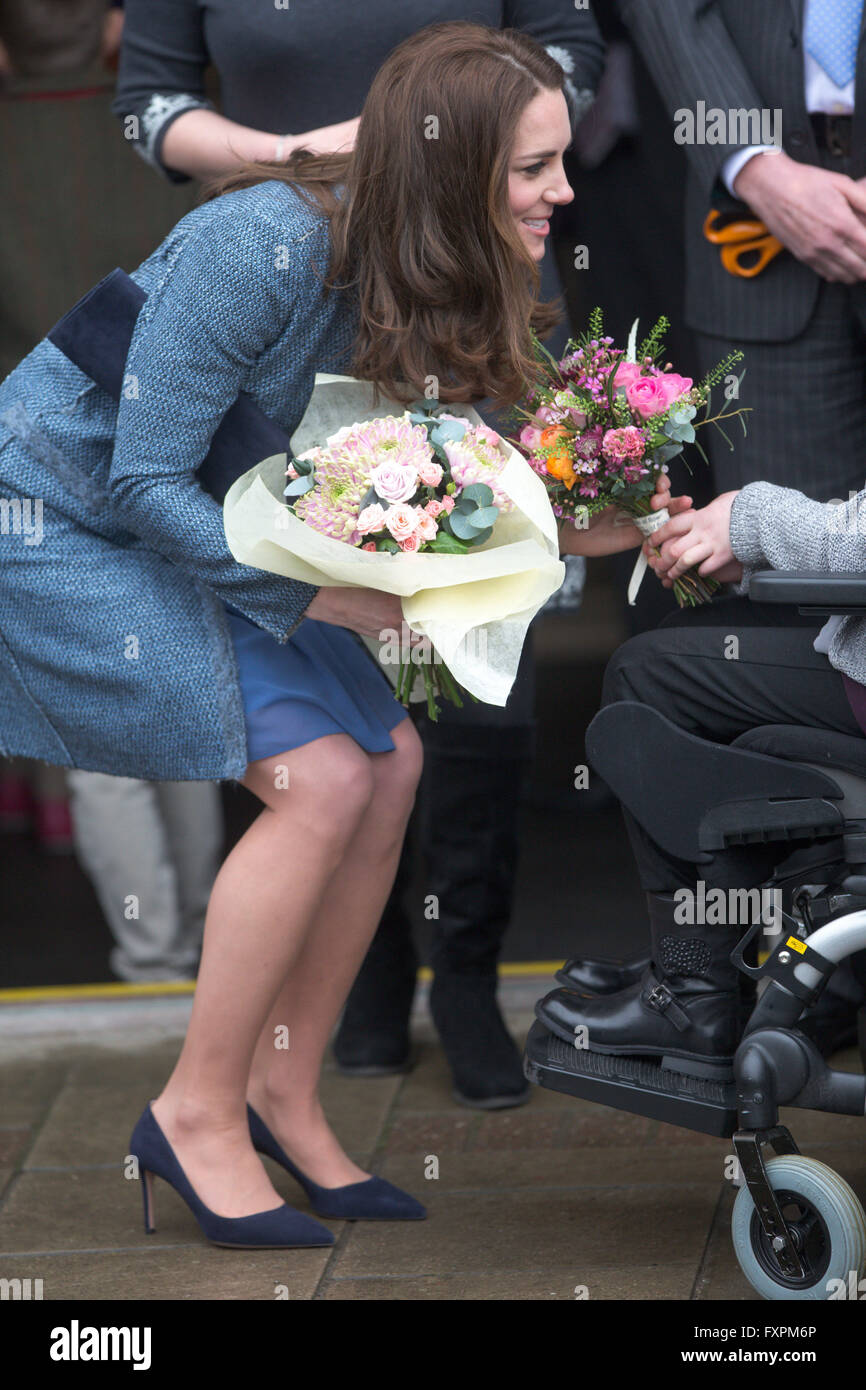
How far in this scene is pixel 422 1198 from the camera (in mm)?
2738

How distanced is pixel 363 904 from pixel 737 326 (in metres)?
1.18

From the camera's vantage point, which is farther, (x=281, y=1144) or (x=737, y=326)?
(x=737, y=326)

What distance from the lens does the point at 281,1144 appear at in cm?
266

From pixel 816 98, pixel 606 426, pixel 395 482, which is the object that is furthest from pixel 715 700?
pixel 816 98

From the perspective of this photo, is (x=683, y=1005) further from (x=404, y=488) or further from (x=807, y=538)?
(x=404, y=488)

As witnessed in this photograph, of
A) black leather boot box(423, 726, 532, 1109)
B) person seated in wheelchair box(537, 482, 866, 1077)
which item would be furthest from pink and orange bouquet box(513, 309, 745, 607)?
black leather boot box(423, 726, 532, 1109)

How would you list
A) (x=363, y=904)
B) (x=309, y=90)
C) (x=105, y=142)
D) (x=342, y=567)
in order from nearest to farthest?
1. (x=342, y=567)
2. (x=363, y=904)
3. (x=309, y=90)
4. (x=105, y=142)

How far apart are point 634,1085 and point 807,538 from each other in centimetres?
71

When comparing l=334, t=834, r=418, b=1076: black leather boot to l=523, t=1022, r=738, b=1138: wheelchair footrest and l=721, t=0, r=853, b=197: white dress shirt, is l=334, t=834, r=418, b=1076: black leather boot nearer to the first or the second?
l=523, t=1022, r=738, b=1138: wheelchair footrest

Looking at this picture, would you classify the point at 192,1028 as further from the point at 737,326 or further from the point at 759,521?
the point at 737,326

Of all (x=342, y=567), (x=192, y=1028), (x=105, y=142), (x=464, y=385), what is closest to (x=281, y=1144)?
→ (x=192, y=1028)

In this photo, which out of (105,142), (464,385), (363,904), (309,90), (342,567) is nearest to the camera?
(342,567)

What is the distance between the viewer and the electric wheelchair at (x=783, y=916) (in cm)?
212

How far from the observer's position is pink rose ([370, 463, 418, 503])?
2.19 metres
